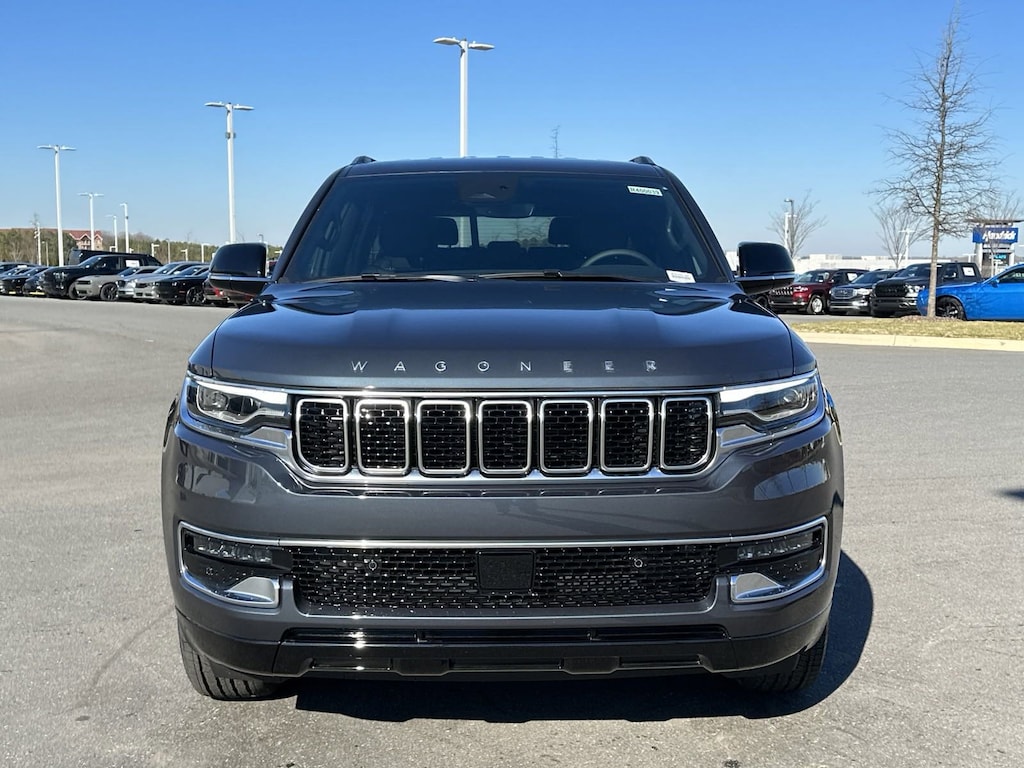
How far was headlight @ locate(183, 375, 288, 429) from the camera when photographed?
2756 mm

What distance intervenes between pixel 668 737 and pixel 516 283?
1627 millimetres

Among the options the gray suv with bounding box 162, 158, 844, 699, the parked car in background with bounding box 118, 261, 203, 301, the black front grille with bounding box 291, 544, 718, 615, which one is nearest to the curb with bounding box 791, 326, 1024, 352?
the gray suv with bounding box 162, 158, 844, 699

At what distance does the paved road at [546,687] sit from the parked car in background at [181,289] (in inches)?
1193

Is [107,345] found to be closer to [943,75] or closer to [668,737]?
[668,737]

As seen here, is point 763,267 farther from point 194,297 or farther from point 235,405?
point 194,297

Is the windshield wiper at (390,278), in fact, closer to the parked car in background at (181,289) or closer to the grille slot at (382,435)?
the grille slot at (382,435)

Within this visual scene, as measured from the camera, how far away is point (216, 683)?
3.29 m

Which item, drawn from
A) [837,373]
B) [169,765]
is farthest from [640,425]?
[837,373]

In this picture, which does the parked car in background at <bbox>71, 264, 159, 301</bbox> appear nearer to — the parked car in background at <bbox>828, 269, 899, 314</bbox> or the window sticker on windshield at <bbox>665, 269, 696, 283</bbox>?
the parked car in background at <bbox>828, 269, 899, 314</bbox>

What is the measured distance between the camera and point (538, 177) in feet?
15.0

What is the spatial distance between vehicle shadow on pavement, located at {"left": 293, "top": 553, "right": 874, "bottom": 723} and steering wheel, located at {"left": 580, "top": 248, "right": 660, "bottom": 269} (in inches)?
64.8

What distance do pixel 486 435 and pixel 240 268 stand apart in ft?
6.89

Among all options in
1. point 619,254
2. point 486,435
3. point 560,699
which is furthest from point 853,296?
point 486,435

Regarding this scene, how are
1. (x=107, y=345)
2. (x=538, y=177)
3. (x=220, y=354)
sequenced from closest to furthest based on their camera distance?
(x=220, y=354)
(x=538, y=177)
(x=107, y=345)
